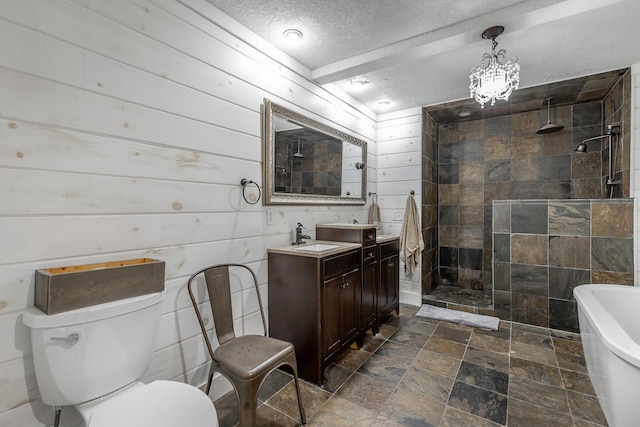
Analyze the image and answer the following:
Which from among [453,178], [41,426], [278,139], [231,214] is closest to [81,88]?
[231,214]

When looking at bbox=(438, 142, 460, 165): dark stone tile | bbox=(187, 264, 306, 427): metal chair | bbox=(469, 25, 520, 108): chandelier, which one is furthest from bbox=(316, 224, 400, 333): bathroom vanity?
bbox=(438, 142, 460, 165): dark stone tile

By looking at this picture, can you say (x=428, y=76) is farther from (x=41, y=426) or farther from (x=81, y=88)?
(x=41, y=426)

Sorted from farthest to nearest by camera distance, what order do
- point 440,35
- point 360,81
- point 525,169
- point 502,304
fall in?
point 525,169 → point 502,304 → point 360,81 → point 440,35

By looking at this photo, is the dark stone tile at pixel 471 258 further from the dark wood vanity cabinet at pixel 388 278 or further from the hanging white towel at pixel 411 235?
the dark wood vanity cabinet at pixel 388 278

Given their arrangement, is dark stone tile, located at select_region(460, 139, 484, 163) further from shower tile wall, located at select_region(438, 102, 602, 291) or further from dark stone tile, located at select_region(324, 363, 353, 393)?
dark stone tile, located at select_region(324, 363, 353, 393)

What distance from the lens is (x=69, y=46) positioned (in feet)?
4.16

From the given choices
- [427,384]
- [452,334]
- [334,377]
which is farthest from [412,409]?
[452,334]

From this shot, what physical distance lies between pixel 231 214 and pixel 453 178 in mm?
3401

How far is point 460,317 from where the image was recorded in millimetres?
3193

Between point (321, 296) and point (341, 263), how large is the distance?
13.1 inches

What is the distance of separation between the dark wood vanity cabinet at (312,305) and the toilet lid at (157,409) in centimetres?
95

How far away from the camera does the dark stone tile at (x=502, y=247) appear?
10.3ft

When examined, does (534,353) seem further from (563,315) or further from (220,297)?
(220,297)

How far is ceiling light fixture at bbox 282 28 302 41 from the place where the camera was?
2090 millimetres
